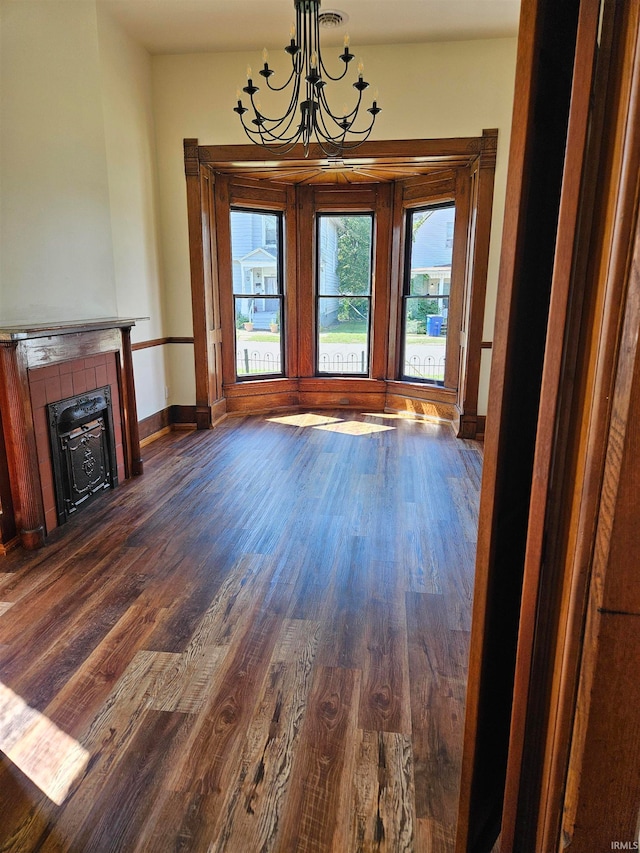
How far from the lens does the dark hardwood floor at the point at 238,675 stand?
1.37 meters

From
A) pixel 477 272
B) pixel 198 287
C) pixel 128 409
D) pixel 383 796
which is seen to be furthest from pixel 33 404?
pixel 477 272

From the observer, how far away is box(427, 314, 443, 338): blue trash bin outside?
228 inches

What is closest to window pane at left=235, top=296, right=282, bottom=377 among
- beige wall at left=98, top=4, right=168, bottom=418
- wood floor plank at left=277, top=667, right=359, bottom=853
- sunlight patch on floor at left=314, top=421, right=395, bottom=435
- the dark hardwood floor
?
beige wall at left=98, top=4, right=168, bottom=418

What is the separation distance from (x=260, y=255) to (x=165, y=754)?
5.41m

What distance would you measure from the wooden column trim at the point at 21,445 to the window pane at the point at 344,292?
13.5 ft

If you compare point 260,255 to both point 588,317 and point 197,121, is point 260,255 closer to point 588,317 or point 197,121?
point 197,121

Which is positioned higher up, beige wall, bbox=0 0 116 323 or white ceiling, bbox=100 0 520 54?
white ceiling, bbox=100 0 520 54

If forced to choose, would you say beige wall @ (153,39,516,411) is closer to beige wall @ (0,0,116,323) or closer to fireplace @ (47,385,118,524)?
beige wall @ (0,0,116,323)

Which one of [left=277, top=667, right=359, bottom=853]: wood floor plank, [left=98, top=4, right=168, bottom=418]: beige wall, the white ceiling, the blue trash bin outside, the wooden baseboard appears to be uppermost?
the white ceiling

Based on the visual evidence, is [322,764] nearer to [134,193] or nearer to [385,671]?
[385,671]

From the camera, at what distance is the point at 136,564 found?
8.86 feet

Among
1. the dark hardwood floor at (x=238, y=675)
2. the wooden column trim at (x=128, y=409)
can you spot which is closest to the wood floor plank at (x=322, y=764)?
the dark hardwood floor at (x=238, y=675)

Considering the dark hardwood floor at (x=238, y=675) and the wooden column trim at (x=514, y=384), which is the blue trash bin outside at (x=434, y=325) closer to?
the dark hardwood floor at (x=238, y=675)

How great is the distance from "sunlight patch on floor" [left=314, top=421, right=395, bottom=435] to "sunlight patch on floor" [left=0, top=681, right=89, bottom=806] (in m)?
3.93
